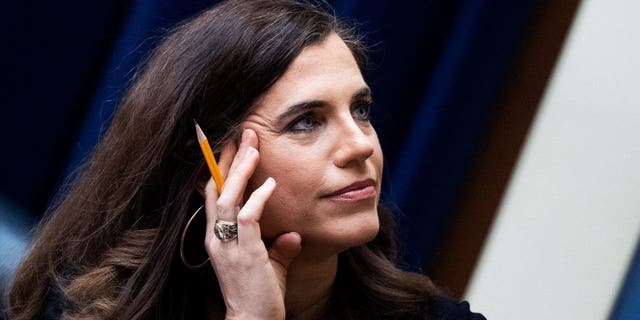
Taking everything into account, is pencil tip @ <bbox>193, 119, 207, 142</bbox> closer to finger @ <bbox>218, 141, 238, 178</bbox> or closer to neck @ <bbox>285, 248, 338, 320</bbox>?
finger @ <bbox>218, 141, 238, 178</bbox>

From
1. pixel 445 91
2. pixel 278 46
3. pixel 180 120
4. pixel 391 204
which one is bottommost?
pixel 391 204

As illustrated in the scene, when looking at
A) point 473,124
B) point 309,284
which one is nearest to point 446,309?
point 309,284

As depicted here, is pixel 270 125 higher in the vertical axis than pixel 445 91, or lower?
higher

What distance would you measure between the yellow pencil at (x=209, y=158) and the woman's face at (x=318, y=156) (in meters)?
0.04

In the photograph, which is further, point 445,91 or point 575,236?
point 445,91

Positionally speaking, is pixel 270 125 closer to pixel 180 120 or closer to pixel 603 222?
pixel 180 120

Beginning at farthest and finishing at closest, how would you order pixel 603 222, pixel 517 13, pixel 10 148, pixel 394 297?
1. pixel 10 148
2. pixel 517 13
3. pixel 603 222
4. pixel 394 297

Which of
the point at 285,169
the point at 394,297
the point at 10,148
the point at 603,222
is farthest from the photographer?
the point at 10,148

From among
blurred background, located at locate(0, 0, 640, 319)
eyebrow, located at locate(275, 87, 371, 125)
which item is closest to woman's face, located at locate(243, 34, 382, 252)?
eyebrow, located at locate(275, 87, 371, 125)

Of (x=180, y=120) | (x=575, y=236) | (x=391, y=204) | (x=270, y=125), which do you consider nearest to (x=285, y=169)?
(x=270, y=125)

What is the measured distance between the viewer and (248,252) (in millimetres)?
1264

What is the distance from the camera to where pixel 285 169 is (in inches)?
49.7

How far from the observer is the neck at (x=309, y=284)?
4.39 feet

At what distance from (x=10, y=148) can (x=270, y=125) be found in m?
1.00
